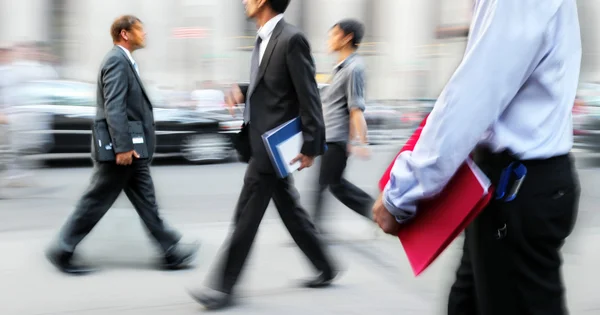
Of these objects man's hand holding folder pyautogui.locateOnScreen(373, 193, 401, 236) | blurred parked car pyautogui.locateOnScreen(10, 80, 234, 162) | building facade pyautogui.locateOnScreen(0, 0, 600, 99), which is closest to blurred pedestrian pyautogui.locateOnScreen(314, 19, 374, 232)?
man's hand holding folder pyautogui.locateOnScreen(373, 193, 401, 236)

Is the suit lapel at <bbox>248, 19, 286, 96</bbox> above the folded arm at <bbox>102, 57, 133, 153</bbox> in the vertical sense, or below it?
above

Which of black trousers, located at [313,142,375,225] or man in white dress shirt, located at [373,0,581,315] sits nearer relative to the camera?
man in white dress shirt, located at [373,0,581,315]

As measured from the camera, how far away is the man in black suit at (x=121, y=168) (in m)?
5.50

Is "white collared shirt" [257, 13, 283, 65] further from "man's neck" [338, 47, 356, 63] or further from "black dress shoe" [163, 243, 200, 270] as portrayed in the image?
"man's neck" [338, 47, 356, 63]

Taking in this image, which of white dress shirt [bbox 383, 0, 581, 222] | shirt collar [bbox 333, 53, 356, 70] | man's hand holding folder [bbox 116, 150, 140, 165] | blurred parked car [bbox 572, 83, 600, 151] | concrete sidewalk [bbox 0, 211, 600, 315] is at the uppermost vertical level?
white dress shirt [bbox 383, 0, 581, 222]

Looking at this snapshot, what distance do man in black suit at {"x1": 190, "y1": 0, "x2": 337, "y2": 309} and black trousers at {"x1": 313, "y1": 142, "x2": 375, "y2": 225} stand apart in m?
1.54

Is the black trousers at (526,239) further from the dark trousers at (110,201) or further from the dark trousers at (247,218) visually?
the dark trousers at (110,201)

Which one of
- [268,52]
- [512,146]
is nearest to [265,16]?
[268,52]

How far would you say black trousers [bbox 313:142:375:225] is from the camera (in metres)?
6.34

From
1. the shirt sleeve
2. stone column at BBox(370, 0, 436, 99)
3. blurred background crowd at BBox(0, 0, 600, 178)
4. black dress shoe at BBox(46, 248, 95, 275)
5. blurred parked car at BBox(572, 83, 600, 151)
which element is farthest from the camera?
stone column at BBox(370, 0, 436, 99)

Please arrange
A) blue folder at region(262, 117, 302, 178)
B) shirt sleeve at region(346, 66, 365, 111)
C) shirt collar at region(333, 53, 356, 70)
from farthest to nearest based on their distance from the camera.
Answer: shirt collar at region(333, 53, 356, 70), shirt sleeve at region(346, 66, 365, 111), blue folder at region(262, 117, 302, 178)

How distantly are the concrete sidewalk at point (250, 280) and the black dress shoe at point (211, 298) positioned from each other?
0.20 feet

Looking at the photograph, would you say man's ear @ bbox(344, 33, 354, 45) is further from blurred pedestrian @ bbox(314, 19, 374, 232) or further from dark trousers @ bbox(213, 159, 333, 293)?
dark trousers @ bbox(213, 159, 333, 293)

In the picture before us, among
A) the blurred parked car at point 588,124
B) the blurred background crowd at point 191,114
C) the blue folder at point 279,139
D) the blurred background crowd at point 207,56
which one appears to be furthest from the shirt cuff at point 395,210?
the blurred parked car at point 588,124
